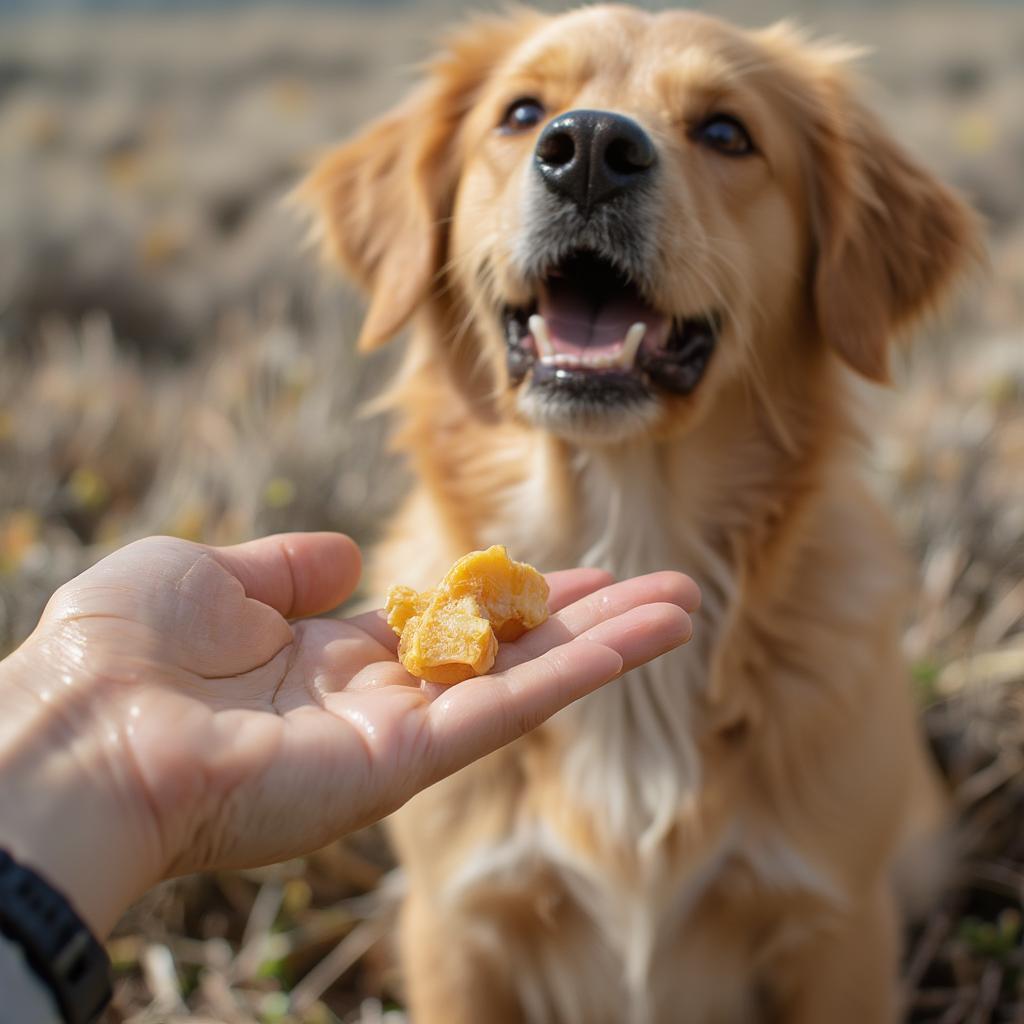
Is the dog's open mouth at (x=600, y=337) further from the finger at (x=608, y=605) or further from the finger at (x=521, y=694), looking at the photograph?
the finger at (x=521, y=694)

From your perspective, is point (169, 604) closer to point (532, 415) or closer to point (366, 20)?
point (532, 415)

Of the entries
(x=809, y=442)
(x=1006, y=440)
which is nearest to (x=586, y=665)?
(x=809, y=442)

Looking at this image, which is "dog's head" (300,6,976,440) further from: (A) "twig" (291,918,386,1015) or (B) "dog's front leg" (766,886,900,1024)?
(A) "twig" (291,918,386,1015)

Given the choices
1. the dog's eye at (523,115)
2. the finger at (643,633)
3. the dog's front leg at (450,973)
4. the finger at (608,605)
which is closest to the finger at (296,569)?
the finger at (608,605)

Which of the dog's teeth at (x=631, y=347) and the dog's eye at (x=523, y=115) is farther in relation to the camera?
the dog's eye at (x=523, y=115)

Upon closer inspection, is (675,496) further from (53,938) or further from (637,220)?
(53,938)

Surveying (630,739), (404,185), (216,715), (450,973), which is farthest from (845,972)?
(404,185)

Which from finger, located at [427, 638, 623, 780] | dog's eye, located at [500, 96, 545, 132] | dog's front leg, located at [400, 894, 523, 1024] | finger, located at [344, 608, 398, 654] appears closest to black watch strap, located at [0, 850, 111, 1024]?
finger, located at [427, 638, 623, 780]
